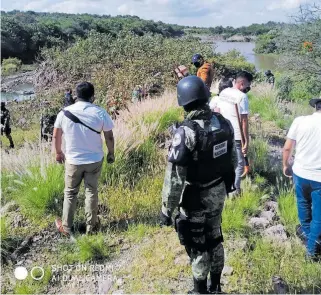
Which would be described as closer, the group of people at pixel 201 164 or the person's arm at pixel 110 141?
the group of people at pixel 201 164

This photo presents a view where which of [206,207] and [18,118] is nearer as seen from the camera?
[206,207]

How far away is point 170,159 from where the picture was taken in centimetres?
281

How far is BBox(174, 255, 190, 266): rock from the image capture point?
3941 millimetres

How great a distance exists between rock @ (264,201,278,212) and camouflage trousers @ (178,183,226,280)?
196 cm

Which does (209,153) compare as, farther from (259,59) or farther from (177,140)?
(259,59)

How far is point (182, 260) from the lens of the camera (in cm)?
400

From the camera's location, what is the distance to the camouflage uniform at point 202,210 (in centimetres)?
285

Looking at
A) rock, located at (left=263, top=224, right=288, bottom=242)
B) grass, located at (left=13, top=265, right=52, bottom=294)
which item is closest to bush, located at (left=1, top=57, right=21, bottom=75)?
grass, located at (left=13, top=265, right=52, bottom=294)

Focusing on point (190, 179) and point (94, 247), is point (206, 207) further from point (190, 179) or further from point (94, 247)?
point (94, 247)

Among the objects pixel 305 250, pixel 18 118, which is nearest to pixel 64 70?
pixel 18 118

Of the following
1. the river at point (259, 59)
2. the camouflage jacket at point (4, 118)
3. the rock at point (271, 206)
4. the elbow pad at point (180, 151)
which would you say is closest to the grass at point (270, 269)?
the rock at point (271, 206)

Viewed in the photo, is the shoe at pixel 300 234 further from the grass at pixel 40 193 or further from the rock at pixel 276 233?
the grass at pixel 40 193

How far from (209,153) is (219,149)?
119 millimetres

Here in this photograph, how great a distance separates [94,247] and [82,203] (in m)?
1.09
